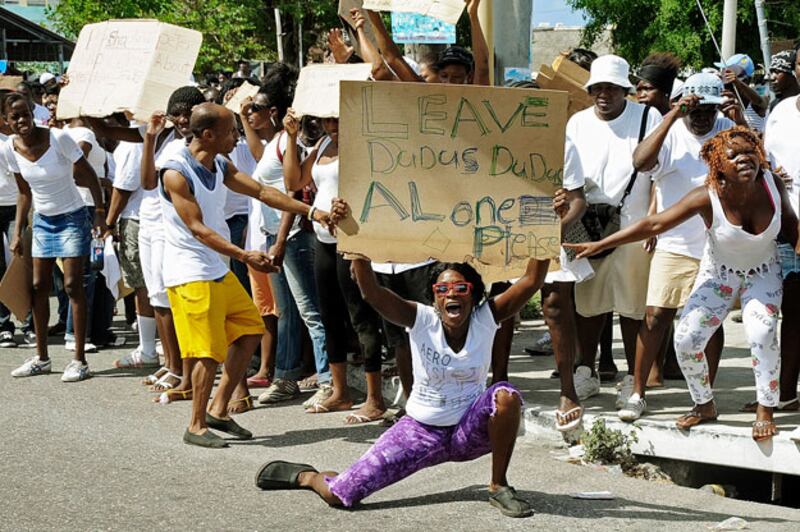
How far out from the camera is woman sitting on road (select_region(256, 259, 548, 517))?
5.86 m

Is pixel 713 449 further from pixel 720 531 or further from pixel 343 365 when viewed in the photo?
pixel 343 365

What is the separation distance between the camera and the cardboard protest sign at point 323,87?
24.9ft

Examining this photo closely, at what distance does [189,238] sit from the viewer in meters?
7.29

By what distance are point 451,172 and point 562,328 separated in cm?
181

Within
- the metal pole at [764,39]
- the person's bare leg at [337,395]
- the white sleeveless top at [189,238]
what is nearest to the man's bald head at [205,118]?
the white sleeveless top at [189,238]

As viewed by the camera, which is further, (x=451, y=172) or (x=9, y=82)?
(x=9, y=82)

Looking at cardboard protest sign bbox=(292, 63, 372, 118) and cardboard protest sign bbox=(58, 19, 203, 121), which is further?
cardboard protest sign bbox=(58, 19, 203, 121)

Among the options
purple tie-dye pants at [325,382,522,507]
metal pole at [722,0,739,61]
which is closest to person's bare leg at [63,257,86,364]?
purple tie-dye pants at [325,382,522,507]

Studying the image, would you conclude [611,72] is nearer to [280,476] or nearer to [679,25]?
[280,476]

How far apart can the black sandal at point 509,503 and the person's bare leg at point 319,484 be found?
76cm

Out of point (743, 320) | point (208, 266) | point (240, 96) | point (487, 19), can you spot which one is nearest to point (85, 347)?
point (240, 96)

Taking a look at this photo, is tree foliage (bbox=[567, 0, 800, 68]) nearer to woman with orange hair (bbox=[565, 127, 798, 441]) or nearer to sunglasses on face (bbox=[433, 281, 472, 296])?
woman with orange hair (bbox=[565, 127, 798, 441])

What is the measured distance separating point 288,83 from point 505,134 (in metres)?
3.28

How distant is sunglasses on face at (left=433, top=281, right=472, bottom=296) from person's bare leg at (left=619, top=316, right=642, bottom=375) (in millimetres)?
2355
